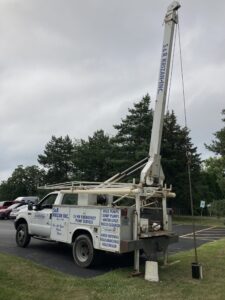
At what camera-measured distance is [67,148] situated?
254 feet

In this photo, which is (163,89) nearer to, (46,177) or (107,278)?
(107,278)

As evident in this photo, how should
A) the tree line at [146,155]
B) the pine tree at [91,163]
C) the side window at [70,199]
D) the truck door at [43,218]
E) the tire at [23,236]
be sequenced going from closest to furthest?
the side window at [70,199], the truck door at [43,218], the tire at [23,236], the tree line at [146,155], the pine tree at [91,163]

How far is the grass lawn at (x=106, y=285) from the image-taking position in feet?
24.3

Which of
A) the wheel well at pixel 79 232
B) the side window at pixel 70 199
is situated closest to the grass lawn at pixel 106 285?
the wheel well at pixel 79 232

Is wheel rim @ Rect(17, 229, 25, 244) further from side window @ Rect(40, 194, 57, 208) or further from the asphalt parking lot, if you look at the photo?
side window @ Rect(40, 194, 57, 208)

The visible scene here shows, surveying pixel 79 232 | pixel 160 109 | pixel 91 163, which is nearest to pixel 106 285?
pixel 79 232

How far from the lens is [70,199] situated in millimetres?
11125

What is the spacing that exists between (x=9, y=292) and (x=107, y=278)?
95.7 inches

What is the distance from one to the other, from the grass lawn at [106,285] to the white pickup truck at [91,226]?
0.76 m

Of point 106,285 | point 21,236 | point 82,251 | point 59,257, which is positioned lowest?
point 106,285

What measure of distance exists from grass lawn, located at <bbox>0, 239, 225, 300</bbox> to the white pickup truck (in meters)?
0.76

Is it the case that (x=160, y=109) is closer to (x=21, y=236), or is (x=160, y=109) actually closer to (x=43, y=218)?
(x=43, y=218)

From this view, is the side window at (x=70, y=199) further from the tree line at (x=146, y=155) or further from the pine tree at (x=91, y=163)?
the pine tree at (x=91, y=163)

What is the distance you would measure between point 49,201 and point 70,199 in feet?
4.51
